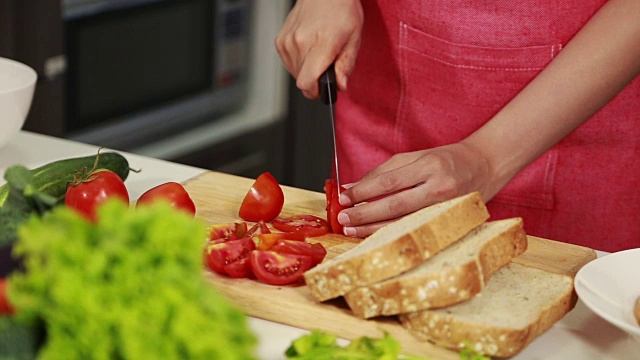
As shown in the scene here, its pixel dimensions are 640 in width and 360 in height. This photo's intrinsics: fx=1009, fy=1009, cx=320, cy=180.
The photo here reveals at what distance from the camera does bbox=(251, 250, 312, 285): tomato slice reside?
143cm

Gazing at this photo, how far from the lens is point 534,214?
6.77 ft

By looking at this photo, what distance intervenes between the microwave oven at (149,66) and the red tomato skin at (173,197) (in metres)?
1.53

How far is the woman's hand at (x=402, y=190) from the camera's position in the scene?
5.35 feet

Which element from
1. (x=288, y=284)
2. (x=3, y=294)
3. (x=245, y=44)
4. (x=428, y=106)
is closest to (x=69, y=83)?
(x=245, y=44)

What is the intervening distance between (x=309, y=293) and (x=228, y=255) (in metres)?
0.13

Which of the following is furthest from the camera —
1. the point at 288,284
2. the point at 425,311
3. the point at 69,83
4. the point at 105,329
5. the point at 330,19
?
the point at 69,83

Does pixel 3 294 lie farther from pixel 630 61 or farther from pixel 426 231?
pixel 630 61

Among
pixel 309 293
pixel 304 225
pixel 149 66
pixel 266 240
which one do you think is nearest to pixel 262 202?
pixel 304 225

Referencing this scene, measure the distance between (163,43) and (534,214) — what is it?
174 cm

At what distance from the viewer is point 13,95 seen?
6.15 feet

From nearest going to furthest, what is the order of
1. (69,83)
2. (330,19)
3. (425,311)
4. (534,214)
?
(425,311), (330,19), (534,214), (69,83)

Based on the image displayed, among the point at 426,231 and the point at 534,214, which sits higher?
the point at 426,231

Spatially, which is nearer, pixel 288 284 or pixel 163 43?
pixel 288 284

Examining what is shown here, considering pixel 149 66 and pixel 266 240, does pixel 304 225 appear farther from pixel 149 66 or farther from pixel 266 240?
pixel 149 66
